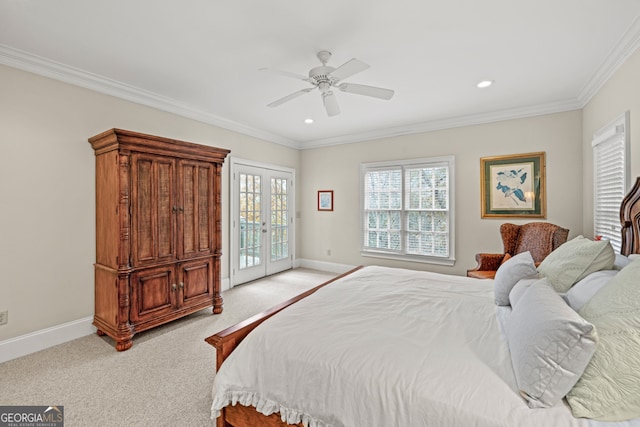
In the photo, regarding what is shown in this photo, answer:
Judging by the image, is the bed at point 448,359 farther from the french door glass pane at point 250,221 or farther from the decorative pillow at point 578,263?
the french door glass pane at point 250,221

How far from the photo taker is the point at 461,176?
4363mm

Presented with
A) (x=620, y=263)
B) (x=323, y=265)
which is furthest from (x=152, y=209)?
(x=620, y=263)

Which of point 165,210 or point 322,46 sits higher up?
point 322,46

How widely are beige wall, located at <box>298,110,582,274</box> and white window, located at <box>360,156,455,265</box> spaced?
0.42 feet

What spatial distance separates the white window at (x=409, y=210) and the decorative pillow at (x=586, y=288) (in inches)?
113

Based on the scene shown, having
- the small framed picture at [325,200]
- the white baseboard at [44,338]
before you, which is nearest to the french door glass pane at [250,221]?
the small framed picture at [325,200]

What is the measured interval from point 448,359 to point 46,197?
355 centimetres

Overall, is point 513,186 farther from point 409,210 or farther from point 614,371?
point 614,371

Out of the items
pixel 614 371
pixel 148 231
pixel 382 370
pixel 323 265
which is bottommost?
pixel 323 265

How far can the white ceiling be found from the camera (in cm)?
198

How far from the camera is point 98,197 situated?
2.96m

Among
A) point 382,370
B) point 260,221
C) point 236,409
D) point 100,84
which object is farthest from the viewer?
point 260,221

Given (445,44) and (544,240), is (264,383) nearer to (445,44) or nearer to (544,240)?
(445,44)

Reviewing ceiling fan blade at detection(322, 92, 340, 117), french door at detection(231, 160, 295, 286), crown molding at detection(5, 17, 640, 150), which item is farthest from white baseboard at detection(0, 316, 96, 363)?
ceiling fan blade at detection(322, 92, 340, 117)
